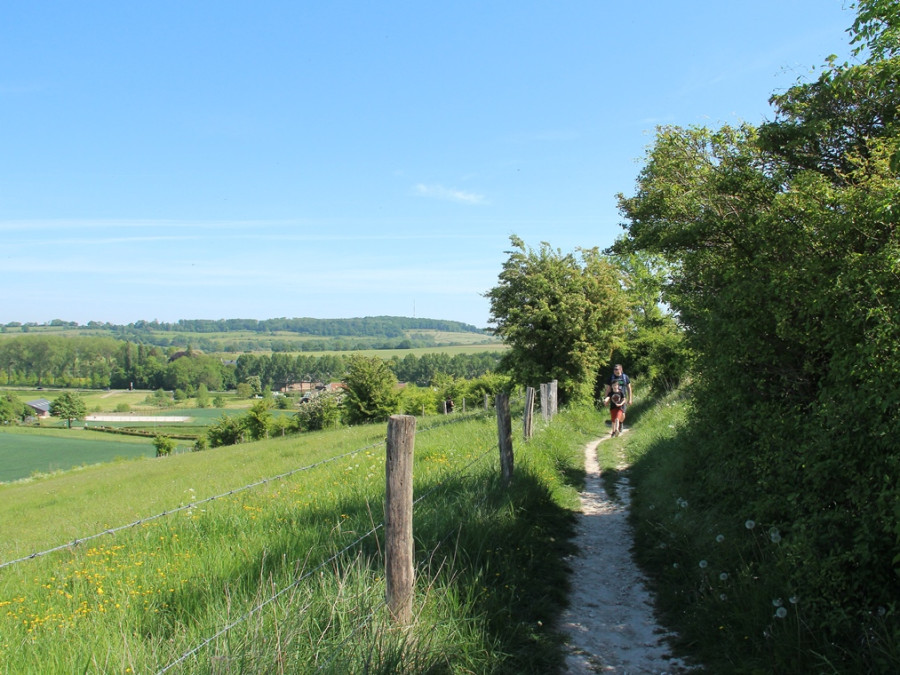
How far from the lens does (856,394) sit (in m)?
3.71

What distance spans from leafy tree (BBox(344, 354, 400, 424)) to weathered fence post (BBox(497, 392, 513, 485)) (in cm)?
3674

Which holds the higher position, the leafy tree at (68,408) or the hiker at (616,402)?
the hiker at (616,402)

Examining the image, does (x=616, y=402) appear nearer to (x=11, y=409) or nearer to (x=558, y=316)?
(x=558, y=316)

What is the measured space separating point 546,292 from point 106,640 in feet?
63.5

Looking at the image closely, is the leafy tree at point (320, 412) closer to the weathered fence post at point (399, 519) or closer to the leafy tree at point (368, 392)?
the leafy tree at point (368, 392)

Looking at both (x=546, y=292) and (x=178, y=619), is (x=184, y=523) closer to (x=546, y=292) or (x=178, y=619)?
(x=178, y=619)

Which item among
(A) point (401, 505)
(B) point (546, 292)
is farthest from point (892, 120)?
(B) point (546, 292)

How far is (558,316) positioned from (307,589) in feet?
60.1

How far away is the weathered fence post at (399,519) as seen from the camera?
12.0 feet

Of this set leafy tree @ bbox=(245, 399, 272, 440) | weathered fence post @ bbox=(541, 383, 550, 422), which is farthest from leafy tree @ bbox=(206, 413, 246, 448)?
weathered fence post @ bbox=(541, 383, 550, 422)

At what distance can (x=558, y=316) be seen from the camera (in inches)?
832

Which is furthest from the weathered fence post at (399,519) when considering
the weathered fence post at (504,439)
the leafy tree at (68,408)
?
the leafy tree at (68,408)

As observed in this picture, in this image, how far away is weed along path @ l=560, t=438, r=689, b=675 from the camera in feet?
14.3

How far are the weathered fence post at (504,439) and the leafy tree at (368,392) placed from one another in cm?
3674
